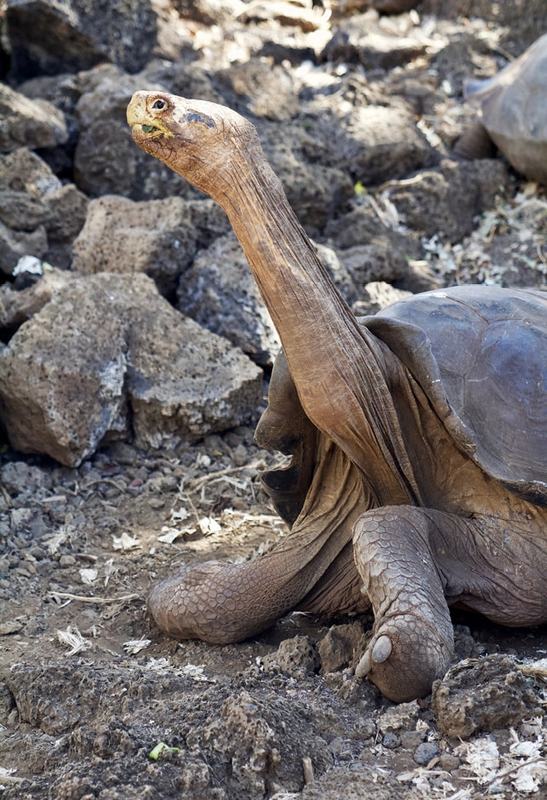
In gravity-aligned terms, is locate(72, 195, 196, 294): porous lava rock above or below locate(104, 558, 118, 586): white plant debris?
above

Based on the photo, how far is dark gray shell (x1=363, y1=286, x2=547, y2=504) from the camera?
10.3 feet

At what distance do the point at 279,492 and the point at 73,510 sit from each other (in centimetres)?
109

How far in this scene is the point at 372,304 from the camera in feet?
17.7

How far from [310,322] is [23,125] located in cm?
352

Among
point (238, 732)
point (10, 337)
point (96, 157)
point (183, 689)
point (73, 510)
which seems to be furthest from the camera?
point (96, 157)

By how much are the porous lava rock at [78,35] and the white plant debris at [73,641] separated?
4.39m

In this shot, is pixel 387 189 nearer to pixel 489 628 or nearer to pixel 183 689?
pixel 489 628

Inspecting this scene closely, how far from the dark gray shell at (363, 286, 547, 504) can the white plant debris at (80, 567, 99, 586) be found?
4.61 ft

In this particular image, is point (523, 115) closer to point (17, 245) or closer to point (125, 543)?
point (17, 245)

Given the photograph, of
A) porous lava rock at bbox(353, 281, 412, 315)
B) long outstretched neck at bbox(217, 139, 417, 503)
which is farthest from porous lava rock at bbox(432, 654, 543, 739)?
porous lava rock at bbox(353, 281, 412, 315)

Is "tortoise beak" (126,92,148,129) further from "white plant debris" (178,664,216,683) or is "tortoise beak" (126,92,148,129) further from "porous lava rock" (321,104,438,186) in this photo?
"porous lava rock" (321,104,438,186)

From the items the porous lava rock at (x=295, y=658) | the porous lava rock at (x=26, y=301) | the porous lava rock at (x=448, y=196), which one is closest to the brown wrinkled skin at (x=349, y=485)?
the porous lava rock at (x=295, y=658)

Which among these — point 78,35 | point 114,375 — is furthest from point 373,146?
Answer: point 114,375

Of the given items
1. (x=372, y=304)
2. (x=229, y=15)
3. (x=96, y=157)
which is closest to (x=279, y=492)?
(x=372, y=304)
